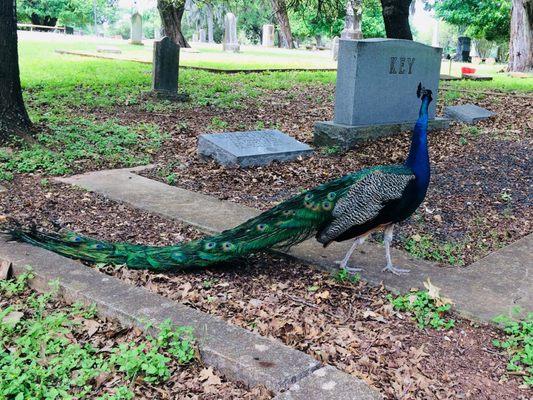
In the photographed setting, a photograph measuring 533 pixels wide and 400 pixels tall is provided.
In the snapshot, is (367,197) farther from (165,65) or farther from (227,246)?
(165,65)

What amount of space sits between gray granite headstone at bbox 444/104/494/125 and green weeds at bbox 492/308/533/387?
24.3 ft

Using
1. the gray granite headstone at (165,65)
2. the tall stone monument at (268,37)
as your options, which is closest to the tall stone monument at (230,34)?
the tall stone monument at (268,37)

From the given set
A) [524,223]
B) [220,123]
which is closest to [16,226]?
[524,223]

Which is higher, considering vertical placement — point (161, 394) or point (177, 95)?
point (177, 95)

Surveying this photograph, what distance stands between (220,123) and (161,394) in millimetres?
7508

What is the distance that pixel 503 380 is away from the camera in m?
3.39

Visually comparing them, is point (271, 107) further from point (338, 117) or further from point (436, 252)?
point (436, 252)

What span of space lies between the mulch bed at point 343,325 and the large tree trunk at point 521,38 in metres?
21.9

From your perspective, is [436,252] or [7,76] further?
[7,76]

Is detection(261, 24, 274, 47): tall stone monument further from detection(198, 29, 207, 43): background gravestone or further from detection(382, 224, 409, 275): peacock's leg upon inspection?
detection(382, 224, 409, 275): peacock's leg

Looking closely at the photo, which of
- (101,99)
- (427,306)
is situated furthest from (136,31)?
(427,306)

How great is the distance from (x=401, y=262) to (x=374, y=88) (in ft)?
14.6

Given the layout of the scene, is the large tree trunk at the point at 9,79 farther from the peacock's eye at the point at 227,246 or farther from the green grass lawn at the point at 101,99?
the peacock's eye at the point at 227,246

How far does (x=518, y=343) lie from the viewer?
3705 millimetres
